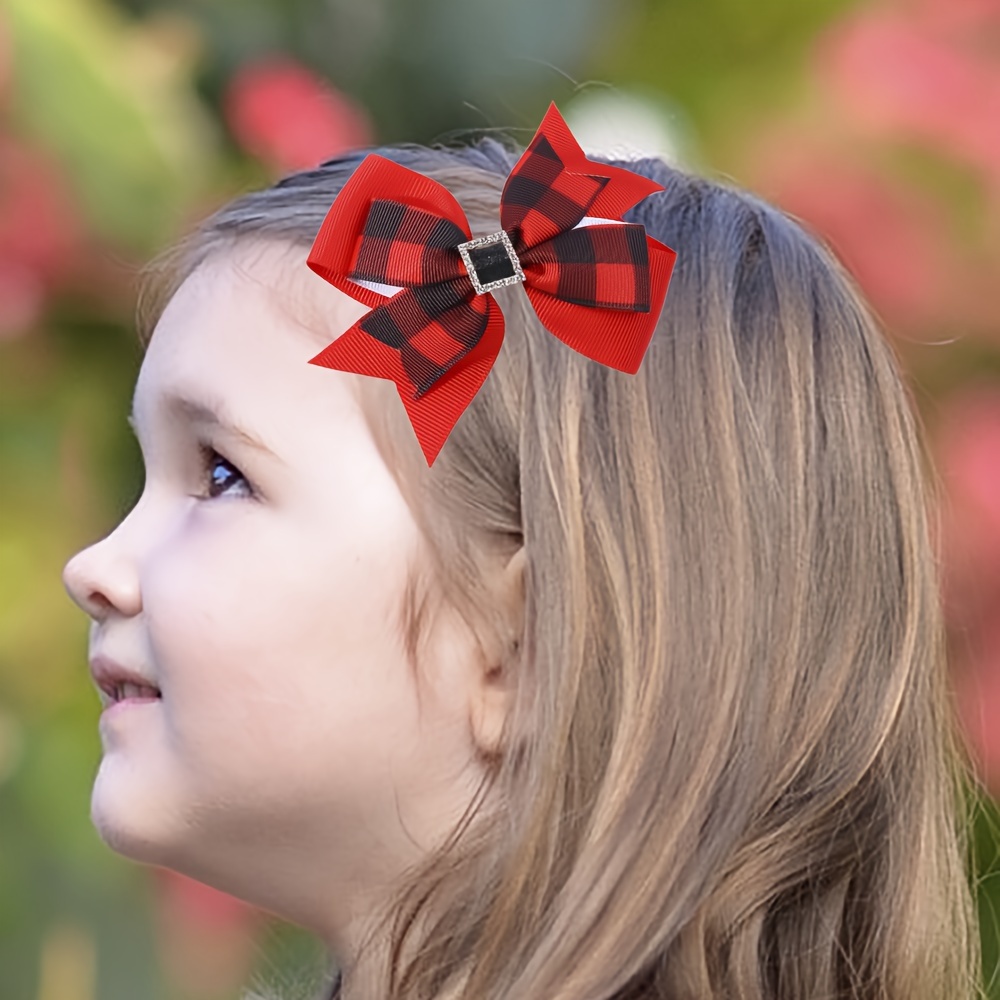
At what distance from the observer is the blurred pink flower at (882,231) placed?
1.53 m

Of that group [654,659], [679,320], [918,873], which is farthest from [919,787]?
[679,320]

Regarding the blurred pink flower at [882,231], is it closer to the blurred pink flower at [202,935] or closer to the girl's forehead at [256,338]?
the girl's forehead at [256,338]

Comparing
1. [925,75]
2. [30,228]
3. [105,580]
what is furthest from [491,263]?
[925,75]

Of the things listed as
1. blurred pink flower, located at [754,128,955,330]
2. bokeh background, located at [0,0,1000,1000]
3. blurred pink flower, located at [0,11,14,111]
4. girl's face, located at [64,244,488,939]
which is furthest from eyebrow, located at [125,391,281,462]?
blurred pink flower, located at [754,128,955,330]

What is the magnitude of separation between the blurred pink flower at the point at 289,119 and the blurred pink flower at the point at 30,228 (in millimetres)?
193

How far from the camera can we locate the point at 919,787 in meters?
1.01

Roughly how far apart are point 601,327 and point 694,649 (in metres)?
0.18

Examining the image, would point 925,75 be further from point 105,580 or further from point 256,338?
point 105,580

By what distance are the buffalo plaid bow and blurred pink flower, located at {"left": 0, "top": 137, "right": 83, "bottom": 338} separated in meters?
0.67

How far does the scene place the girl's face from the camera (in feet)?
2.96

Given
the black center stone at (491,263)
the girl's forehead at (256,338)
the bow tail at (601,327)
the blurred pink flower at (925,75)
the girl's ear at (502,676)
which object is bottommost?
the girl's ear at (502,676)

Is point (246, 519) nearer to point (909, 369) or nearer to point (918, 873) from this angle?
point (918, 873)

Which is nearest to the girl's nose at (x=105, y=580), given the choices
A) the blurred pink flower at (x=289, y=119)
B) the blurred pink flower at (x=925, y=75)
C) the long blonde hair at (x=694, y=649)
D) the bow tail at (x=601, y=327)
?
the long blonde hair at (x=694, y=649)

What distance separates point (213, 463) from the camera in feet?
3.17
